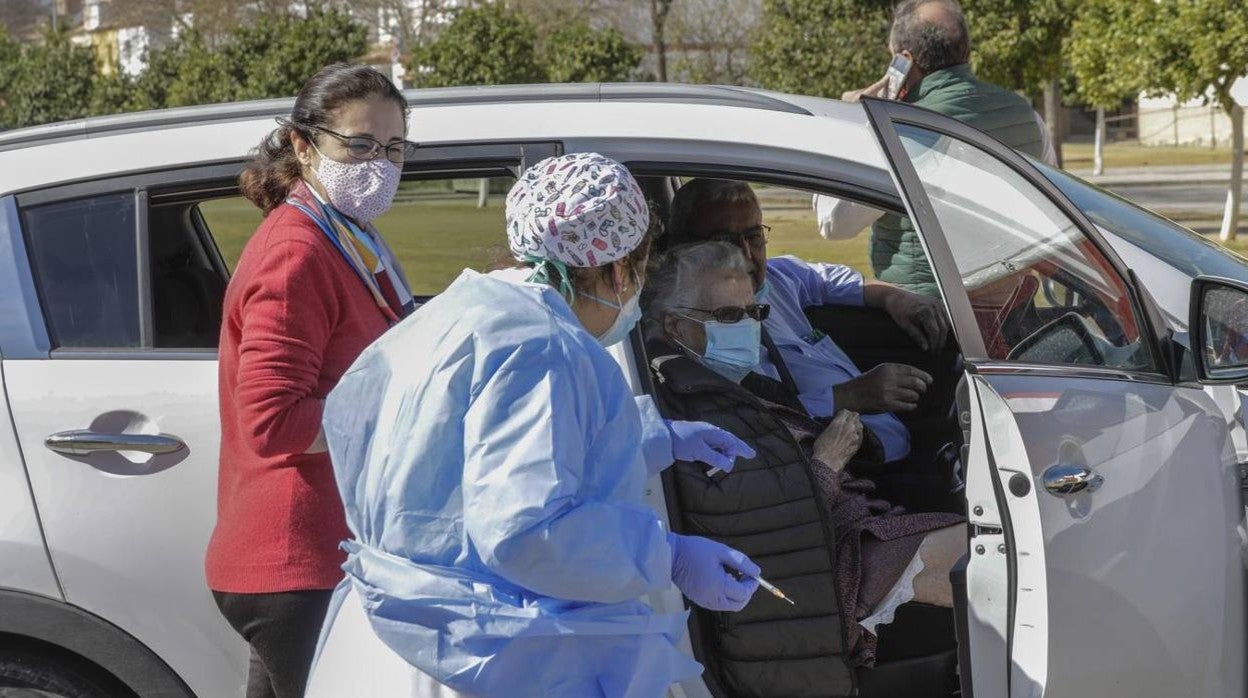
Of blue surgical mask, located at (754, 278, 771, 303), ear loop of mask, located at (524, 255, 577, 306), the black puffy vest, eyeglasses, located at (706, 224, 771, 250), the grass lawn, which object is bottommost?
the grass lawn

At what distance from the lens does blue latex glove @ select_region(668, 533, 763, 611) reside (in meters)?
2.08

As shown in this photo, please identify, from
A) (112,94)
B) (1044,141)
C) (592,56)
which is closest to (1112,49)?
(592,56)

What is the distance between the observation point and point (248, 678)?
109 inches

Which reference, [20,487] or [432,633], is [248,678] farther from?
[432,633]

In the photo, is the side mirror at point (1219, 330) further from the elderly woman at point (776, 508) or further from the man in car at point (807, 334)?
the man in car at point (807, 334)

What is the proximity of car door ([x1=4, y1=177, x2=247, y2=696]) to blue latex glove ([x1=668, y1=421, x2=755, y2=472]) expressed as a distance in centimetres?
96

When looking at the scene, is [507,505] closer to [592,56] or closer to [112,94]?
[592,56]

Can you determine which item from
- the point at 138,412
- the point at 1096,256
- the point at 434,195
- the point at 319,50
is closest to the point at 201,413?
the point at 138,412

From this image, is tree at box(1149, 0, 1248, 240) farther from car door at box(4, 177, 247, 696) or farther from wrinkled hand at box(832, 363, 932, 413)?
car door at box(4, 177, 247, 696)

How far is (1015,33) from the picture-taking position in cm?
2091

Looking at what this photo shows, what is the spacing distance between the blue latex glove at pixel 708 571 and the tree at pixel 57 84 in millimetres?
35356

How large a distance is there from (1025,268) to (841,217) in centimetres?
88

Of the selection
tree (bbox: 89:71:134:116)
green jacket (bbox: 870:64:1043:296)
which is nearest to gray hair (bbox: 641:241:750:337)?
green jacket (bbox: 870:64:1043:296)

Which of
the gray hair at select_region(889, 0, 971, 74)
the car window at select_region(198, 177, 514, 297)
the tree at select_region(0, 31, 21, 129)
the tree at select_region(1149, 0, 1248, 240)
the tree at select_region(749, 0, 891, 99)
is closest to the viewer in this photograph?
the car window at select_region(198, 177, 514, 297)
